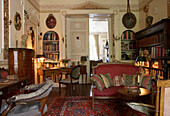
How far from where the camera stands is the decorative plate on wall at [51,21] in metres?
6.34

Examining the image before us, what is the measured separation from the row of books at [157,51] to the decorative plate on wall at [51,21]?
4.41 m

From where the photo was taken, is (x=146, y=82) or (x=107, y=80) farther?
(x=107, y=80)

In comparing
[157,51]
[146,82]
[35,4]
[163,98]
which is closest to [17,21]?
[35,4]

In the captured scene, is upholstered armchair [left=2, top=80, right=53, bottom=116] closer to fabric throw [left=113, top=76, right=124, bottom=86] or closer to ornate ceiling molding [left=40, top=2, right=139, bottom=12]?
fabric throw [left=113, top=76, right=124, bottom=86]

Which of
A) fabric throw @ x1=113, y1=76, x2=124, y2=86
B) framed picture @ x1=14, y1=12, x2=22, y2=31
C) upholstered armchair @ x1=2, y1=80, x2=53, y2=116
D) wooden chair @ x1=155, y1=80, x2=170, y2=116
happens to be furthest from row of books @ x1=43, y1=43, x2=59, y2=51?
wooden chair @ x1=155, y1=80, x2=170, y2=116

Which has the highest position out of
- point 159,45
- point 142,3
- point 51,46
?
point 142,3

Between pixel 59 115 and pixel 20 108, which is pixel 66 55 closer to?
pixel 59 115

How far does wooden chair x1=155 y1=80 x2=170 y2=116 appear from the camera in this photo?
1.65 m

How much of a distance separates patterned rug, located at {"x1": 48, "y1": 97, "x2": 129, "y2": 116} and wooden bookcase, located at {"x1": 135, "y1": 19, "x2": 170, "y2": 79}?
151 cm

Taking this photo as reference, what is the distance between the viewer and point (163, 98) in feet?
5.47

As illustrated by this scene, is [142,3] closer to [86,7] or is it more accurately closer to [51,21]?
[86,7]

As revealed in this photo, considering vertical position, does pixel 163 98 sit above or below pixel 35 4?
below

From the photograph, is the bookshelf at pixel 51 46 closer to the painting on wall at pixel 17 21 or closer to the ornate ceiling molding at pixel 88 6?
the ornate ceiling molding at pixel 88 6

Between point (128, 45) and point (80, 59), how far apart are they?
245 cm
